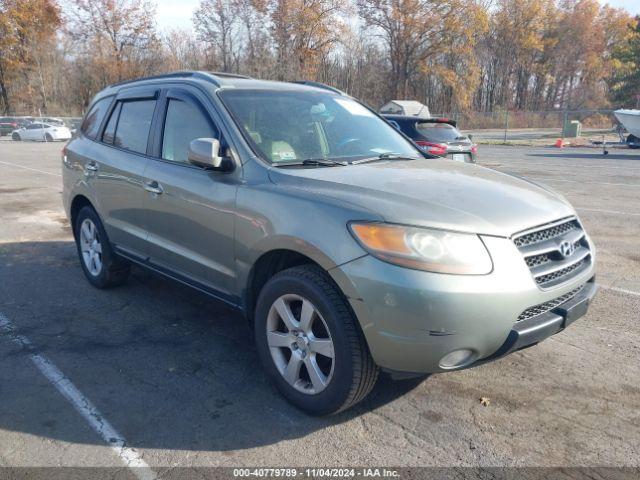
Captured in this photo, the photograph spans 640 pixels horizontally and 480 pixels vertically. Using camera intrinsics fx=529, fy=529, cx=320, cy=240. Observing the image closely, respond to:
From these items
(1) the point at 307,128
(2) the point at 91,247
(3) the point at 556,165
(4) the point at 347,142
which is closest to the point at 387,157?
(4) the point at 347,142

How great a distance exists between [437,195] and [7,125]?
147 ft

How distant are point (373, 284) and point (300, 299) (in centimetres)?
54

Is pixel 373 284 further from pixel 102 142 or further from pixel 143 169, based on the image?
pixel 102 142

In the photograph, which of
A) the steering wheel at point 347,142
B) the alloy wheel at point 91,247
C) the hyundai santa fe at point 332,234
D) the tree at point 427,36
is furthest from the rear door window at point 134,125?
the tree at point 427,36

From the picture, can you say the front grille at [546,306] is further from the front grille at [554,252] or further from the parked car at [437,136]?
the parked car at [437,136]

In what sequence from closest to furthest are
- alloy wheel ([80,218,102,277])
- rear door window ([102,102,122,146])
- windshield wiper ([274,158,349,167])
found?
windshield wiper ([274,158,349,167]) < rear door window ([102,102,122,146]) < alloy wheel ([80,218,102,277])

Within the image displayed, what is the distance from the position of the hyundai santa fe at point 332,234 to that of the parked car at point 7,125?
41.4 metres

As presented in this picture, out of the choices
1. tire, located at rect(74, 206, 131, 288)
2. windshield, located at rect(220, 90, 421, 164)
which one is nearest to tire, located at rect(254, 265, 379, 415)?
windshield, located at rect(220, 90, 421, 164)

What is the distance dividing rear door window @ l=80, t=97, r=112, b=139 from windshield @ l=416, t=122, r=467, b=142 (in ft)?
24.1

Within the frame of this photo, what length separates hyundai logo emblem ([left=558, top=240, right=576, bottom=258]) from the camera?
2.93 metres

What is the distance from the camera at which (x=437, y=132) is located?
11312mm

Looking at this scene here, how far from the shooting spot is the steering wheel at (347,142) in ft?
12.7

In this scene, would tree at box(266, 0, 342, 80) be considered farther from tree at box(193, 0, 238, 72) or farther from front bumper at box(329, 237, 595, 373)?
front bumper at box(329, 237, 595, 373)

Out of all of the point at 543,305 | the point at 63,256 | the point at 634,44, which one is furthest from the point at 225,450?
the point at 634,44
